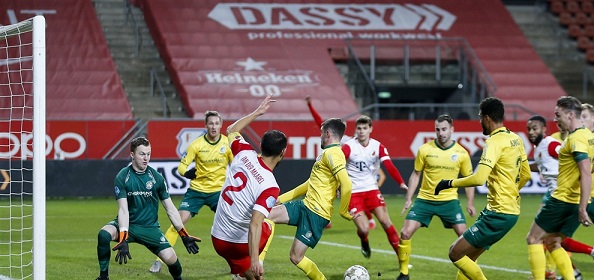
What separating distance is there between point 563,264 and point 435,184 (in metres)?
2.66

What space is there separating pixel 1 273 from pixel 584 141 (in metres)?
7.08

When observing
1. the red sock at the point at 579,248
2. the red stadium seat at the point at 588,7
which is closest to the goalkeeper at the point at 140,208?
the red sock at the point at 579,248

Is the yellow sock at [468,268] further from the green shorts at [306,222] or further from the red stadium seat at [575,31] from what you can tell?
the red stadium seat at [575,31]

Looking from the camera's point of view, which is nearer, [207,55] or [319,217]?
[319,217]

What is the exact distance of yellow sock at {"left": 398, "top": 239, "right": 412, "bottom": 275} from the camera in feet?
37.0

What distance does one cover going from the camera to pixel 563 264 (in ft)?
32.1

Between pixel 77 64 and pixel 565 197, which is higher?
pixel 565 197

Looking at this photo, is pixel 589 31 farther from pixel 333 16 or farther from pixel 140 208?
pixel 140 208

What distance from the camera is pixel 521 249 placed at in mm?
14562

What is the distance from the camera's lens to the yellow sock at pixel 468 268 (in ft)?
30.9

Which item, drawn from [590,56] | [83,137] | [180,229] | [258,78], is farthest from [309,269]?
[590,56]

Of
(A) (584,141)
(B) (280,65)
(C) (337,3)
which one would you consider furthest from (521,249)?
(C) (337,3)

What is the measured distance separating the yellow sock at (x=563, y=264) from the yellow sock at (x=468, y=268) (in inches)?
37.1

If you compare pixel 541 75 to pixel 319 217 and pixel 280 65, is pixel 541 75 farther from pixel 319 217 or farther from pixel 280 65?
pixel 319 217
